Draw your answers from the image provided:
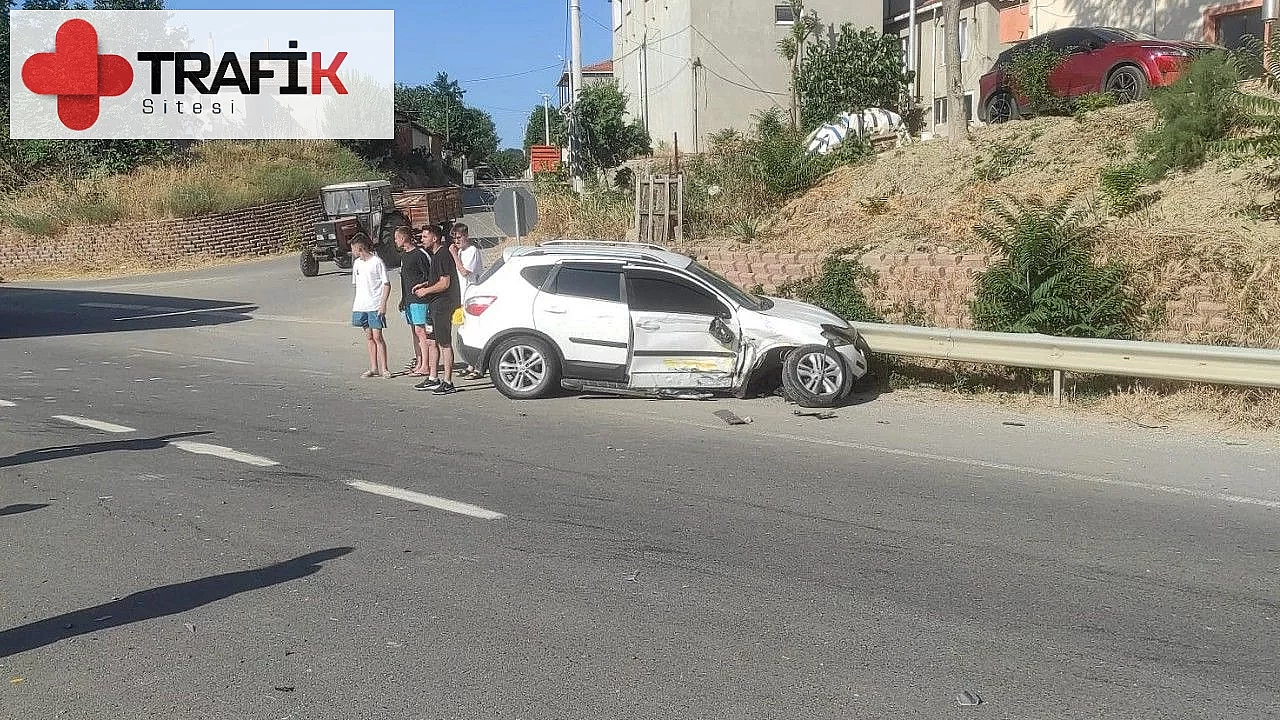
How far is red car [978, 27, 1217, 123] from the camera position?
65.9 ft

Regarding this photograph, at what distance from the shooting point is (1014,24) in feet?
114

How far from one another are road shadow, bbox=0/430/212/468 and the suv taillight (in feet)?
10.6

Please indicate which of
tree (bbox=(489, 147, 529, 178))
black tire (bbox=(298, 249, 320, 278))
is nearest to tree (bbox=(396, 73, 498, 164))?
tree (bbox=(489, 147, 529, 178))

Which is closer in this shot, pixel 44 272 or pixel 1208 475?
pixel 1208 475

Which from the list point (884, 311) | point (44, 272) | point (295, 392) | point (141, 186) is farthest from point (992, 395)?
point (141, 186)

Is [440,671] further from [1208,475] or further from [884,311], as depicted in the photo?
[884,311]

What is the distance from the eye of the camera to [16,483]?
26.7ft

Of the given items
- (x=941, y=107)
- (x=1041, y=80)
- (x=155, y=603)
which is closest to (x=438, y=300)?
(x=155, y=603)

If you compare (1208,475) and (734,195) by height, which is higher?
(734,195)

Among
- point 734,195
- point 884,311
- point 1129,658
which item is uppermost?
point 734,195

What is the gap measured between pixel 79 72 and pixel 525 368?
37.7 m

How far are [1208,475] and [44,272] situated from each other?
33610mm

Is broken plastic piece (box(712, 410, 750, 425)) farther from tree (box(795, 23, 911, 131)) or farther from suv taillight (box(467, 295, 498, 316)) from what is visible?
tree (box(795, 23, 911, 131))

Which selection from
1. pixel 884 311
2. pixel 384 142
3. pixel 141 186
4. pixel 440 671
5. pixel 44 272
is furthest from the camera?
pixel 384 142
